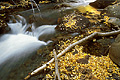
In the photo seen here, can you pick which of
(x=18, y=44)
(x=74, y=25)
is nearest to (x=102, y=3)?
(x=74, y=25)

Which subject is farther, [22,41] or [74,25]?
[74,25]

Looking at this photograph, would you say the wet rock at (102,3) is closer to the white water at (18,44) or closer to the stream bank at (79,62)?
the stream bank at (79,62)

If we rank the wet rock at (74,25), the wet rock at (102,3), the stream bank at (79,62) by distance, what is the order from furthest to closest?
the wet rock at (102,3) → the wet rock at (74,25) → the stream bank at (79,62)

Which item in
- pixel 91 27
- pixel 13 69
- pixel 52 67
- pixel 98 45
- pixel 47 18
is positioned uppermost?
pixel 47 18

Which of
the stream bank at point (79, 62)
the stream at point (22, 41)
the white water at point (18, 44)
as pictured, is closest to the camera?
the stream bank at point (79, 62)

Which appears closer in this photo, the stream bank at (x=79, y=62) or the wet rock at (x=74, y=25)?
the stream bank at (x=79, y=62)

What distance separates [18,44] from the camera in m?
6.79

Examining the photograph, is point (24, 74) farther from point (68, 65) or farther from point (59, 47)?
point (59, 47)

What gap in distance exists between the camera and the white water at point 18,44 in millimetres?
5086

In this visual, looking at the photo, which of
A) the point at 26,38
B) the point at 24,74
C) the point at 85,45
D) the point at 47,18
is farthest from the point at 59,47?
the point at 47,18

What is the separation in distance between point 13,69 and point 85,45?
4210 mm

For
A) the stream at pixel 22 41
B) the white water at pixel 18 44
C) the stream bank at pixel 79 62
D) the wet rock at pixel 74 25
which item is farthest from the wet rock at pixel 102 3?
the white water at pixel 18 44

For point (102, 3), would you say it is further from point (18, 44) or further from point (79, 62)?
point (18, 44)

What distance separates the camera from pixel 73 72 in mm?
3924
